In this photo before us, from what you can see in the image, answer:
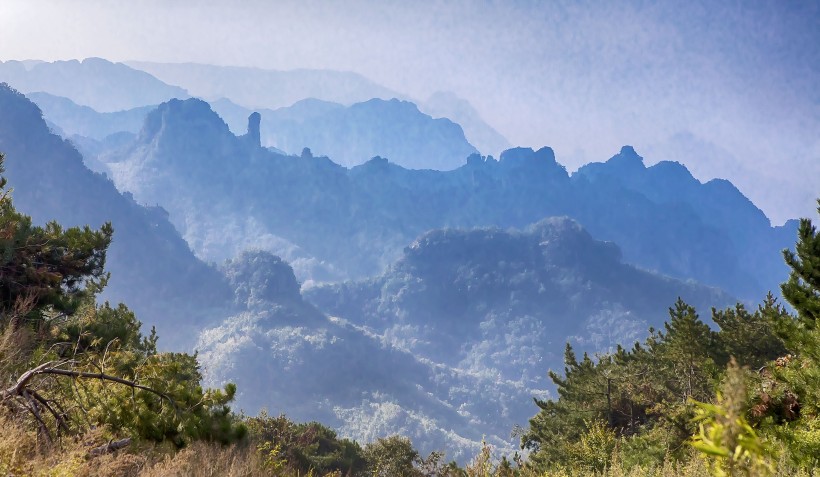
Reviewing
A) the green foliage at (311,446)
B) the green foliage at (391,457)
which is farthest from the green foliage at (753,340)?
the green foliage at (311,446)

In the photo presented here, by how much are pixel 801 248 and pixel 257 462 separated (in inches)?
612

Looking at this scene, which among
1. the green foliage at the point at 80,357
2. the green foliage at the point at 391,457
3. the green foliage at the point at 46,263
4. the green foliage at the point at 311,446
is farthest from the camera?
the green foliage at the point at 391,457

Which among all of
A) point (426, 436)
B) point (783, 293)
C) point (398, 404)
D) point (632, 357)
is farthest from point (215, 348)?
point (783, 293)

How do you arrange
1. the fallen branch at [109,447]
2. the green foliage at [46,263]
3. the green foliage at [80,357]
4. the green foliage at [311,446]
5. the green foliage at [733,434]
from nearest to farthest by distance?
the green foliage at [733,434] < the fallen branch at [109,447] < the green foliage at [80,357] < the green foliage at [46,263] < the green foliage at [311,446]

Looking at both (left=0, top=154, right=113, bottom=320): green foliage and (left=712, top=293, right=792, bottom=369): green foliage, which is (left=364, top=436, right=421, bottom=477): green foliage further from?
(left=0, top=154, right=113, bottom=320): green foliage

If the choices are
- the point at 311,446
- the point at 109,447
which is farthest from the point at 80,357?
the point at 311,446

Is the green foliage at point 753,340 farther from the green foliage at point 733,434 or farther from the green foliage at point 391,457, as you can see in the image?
the green foliage at point 733,434

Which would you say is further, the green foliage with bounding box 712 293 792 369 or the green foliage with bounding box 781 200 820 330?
the green foliage with bounding box 712 293 792 369

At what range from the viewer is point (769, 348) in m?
26.1

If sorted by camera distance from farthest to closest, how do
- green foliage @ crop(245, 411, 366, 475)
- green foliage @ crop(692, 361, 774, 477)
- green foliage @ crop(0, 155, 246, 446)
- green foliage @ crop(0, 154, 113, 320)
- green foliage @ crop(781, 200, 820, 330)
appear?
green foliage @ crop(245, 411, 366, 475) < green foliage @ crop(0, 154, 113, 320) < green foliage @ crop(781, 200, 820, 330) < green foliage @ crop(0, 155, 246, 446) < green foliage @ crop(692, 361, 774, 477)

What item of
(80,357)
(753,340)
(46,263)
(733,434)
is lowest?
(733,434)

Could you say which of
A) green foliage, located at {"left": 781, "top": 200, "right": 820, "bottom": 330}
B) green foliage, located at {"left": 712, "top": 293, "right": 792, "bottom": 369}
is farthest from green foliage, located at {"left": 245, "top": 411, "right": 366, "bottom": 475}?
green foliage, located at {"left": 781, "top": 200, "right": 820, "bottom": 330}

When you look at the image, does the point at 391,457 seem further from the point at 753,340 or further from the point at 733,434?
the point at 733,434

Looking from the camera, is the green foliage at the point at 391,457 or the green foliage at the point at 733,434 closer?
the green foliage at the point at 733,434
